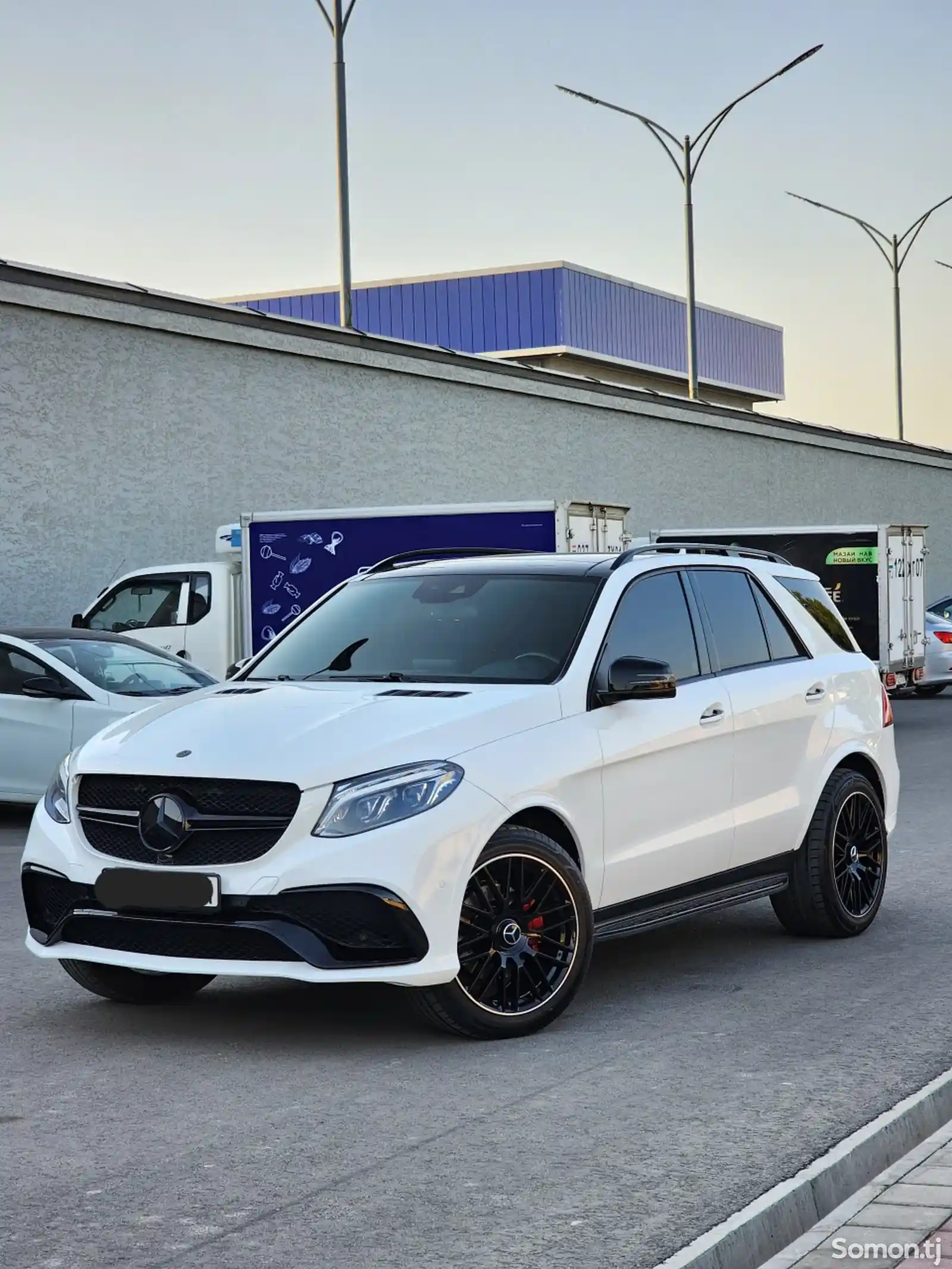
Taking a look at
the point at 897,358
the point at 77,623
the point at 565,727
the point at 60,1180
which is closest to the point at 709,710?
the point at 565,727

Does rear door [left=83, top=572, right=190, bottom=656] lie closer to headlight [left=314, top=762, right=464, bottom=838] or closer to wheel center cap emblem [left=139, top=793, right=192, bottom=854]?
wheel center cap emblem [left=139, top=793, right=192, bottom=854]

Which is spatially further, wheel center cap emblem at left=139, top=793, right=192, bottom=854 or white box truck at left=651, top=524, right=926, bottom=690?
white box truck at left=651, top=524, right=926, bottom=690

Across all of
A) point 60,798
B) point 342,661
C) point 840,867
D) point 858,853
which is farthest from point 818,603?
point 60,798

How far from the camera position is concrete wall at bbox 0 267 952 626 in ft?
66.3

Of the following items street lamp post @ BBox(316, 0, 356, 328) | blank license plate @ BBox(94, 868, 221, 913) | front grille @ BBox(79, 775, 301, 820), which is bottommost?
blank license plate @ BBox(94, 868, 221, 913)

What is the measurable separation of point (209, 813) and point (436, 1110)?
4.28 ft

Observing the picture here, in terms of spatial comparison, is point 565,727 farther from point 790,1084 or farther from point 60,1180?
point 60,1180

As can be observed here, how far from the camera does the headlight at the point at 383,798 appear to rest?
5.92 meters

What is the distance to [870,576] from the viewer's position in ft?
70.4

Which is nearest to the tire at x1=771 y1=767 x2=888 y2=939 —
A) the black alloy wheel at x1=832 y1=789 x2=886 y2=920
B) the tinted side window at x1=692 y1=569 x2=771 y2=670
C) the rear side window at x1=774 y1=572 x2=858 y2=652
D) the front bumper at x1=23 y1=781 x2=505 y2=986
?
the black alloy wheel at x1=832 y1=789 x2=886 y2=920

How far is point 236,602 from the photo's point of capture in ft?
64.6

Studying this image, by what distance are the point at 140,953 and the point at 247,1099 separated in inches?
32.9

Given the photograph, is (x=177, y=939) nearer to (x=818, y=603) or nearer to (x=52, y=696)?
(x=818, y=603)

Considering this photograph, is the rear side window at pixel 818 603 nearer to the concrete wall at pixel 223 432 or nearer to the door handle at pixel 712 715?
the door handle at pixel 712 715
